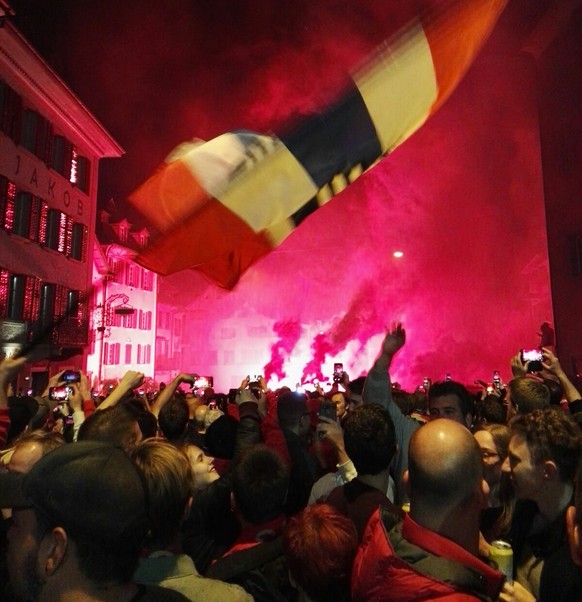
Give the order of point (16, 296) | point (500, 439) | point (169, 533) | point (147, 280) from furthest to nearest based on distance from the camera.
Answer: point (147, 280) → point (16, 296) → point (500, 439) → point (169, 533)

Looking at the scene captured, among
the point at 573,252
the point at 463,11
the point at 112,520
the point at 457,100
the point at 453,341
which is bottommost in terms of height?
the point at 112,520

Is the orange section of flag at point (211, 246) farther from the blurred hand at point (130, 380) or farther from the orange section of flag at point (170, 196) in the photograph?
the blurred hand at point (130, 380)

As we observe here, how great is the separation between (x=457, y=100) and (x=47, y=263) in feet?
74.0

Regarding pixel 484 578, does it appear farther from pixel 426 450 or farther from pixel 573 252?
pixel 573 252

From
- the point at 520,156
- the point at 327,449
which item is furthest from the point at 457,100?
the point at 327,449

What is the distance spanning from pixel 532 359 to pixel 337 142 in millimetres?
5289

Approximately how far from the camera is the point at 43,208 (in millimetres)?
20125

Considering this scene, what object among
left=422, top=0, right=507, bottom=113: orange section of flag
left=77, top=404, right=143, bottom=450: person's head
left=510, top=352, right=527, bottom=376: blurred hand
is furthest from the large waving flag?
left=510, top=352, right=527, bottom=376: blurred hand

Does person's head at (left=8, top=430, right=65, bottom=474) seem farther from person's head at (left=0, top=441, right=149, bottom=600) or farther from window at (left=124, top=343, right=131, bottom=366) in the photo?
window at (left=124, top=343, right=131, bottom=366)

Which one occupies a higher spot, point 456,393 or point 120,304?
point 120,304

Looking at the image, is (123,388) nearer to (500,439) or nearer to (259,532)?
(259,532)

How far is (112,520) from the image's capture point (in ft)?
4.62

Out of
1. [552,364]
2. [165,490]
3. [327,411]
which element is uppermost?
[552,364]

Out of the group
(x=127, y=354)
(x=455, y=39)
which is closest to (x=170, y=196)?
(x=455, y=39)
